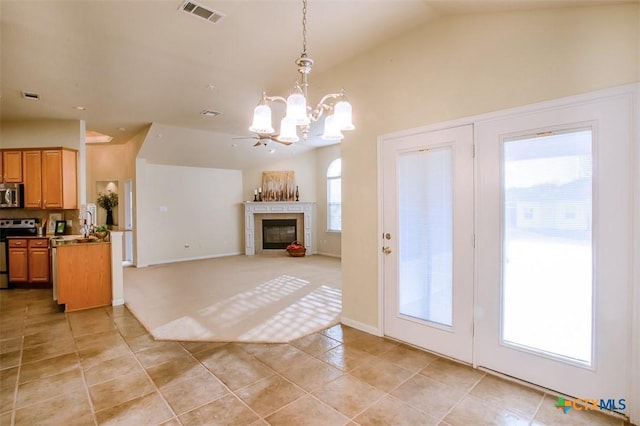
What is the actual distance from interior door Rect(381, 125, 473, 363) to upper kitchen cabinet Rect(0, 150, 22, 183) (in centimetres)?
648

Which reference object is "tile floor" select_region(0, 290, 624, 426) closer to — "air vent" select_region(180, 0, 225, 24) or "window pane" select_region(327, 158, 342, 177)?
"air vent" select_region(180, 0, 225, 24)

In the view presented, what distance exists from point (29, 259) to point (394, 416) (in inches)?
260

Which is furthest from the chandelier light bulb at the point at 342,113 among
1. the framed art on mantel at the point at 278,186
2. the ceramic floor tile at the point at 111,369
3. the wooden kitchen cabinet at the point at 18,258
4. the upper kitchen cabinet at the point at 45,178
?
the framed art on mantel at the point at 278,186

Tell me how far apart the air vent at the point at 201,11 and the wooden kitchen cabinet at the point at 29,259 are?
5.18 meters

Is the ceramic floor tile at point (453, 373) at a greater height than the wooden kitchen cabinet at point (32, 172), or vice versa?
the wooden kitchen cabinet at point (32, 172)

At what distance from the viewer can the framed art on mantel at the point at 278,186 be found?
9.38 meters

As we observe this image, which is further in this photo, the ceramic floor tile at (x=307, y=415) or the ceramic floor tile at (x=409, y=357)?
the ceramic floor tile at (x=409, y=357)

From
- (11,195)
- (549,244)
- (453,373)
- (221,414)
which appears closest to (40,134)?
(11,195)

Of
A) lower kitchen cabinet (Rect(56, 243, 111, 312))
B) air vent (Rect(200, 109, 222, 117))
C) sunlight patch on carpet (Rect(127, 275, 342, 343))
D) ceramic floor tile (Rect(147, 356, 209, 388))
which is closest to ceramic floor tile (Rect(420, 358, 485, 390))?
sunlight patch on carpet (Rect(127, 275, 342, 343))

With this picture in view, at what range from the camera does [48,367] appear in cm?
284

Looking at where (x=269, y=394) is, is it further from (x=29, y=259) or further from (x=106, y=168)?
(x=106, y=168)

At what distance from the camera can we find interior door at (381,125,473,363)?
2.81 m

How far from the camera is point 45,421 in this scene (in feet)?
6.93

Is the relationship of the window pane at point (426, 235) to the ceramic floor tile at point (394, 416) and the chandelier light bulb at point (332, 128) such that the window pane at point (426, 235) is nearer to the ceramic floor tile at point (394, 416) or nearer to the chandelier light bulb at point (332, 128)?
the ceramic floor tile at point (394, 416)
